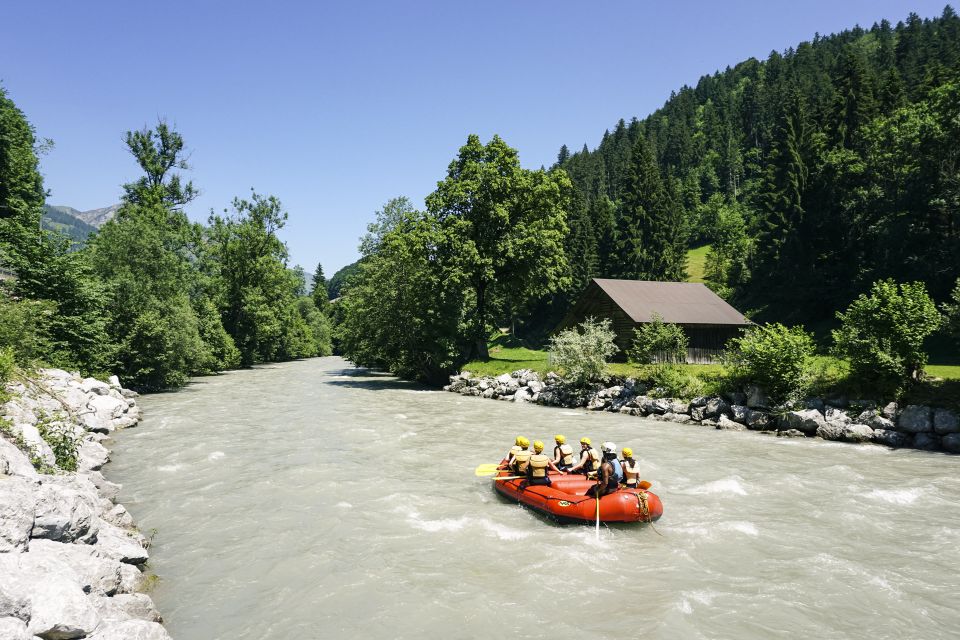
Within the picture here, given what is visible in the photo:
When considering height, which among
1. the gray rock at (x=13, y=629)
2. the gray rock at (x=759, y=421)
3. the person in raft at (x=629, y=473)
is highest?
the gray rock at (x=13, y=629)

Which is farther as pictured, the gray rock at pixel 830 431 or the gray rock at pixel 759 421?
the gray rock at pixel 759 421

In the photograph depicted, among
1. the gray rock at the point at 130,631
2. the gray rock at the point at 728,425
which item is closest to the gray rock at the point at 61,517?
the gray rock at the point at 130,631

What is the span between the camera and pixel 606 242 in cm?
7081

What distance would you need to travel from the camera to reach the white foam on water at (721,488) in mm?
13792

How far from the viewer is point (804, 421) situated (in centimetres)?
2048

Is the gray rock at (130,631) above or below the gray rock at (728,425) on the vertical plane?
above

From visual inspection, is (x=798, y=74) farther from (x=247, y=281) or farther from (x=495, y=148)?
(x=247, y=281)

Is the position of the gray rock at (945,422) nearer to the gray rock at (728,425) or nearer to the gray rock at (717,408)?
the gray rock at (728,425)

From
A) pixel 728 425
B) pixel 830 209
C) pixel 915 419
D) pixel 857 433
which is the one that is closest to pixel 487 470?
pixel 728 425

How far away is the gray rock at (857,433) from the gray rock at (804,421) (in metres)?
0.81

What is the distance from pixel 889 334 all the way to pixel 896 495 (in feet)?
27.4

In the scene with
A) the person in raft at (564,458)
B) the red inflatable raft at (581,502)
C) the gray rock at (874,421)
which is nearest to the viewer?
the red inflatable raft at (581,502)

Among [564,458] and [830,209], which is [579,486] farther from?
[830,209]

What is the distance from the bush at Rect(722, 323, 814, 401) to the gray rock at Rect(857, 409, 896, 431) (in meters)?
2.29
